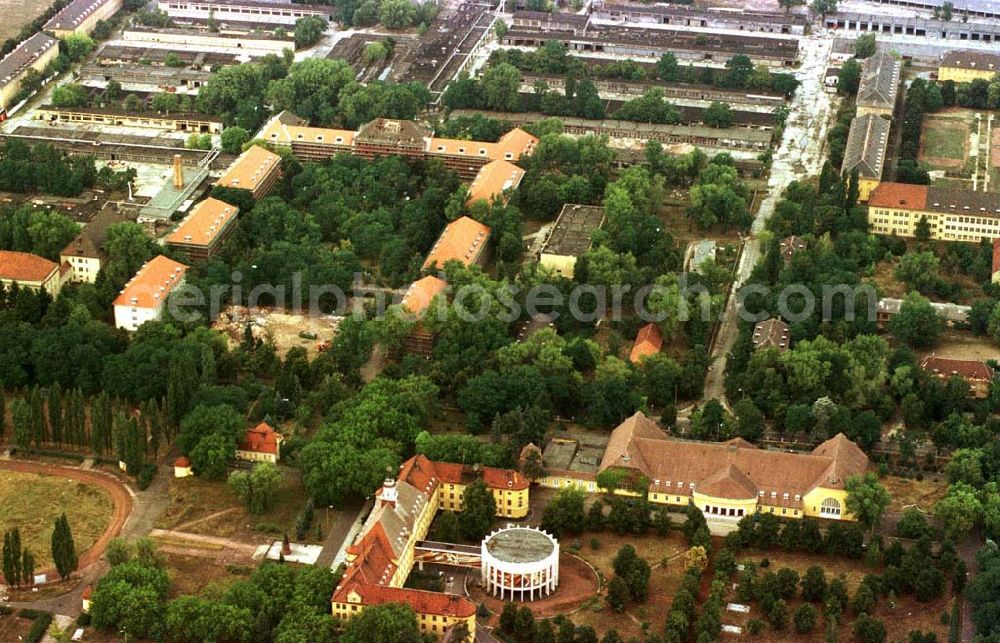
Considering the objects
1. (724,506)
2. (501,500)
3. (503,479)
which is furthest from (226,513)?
(724,506)

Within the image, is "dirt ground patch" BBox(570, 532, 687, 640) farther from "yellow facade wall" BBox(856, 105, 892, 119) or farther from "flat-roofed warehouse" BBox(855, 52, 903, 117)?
"flat-roofed warehouse" BBox(855, 52, 903, 117)

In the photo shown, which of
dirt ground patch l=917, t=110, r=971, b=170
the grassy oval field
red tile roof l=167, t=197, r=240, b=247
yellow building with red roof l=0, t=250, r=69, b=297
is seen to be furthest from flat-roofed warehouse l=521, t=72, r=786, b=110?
the grassy oval field

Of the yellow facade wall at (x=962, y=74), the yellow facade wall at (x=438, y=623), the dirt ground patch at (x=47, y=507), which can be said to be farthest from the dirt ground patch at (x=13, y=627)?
the yellow facade wall at (x=962, y=74)

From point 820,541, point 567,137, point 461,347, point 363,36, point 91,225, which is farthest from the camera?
point 363,36

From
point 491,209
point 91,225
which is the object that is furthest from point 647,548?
point 91,225

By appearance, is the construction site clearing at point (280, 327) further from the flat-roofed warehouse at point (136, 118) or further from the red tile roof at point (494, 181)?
the flat-roofed warehouse at point (136, 118)

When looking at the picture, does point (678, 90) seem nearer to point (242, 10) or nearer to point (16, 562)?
point (242, 10)

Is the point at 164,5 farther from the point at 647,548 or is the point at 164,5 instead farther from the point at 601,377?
the point at 647,548
